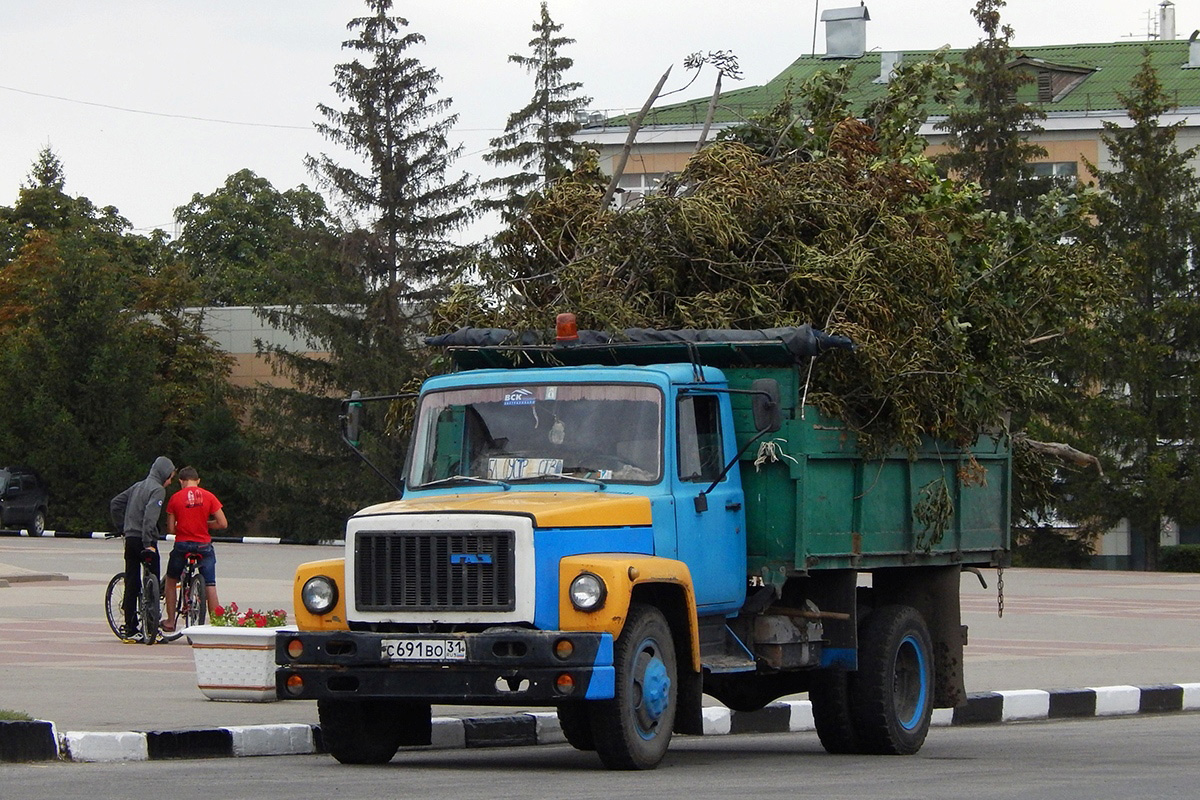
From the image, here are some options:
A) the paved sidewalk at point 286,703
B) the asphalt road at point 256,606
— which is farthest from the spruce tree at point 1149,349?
the paved sidewalk at point 286,703

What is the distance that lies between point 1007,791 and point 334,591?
3.82 meters

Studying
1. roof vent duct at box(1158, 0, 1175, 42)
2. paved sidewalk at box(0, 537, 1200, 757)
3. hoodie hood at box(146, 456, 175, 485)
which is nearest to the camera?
paved sidewalk at box(0, 537, 1200, 757)

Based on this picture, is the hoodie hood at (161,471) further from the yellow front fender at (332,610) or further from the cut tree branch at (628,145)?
the yellow front fender at (332,610)

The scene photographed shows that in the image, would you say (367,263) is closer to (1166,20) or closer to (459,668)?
(1166,20)

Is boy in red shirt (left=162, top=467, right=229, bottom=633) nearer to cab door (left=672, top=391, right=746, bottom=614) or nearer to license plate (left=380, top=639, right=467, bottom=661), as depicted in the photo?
cab door (left=672, top=391, right=746, bottom=614)

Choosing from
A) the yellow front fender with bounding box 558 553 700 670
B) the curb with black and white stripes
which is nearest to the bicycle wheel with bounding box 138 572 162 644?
the curb with black and white stripes

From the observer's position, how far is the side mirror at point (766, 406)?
10.9m

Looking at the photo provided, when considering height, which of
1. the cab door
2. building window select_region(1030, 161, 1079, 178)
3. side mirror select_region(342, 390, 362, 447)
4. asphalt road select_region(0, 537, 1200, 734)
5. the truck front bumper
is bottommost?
asphalt road select_region(0, 537, 1200, 734)

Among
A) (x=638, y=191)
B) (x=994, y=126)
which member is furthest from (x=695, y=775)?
(x=994, y=126)

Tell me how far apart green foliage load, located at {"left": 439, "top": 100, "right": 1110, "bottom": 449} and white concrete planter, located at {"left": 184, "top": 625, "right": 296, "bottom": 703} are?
2.71 m

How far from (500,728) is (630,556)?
322 cm

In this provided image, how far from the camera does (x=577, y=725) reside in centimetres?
1142

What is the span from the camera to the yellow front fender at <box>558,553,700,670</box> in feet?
33.2

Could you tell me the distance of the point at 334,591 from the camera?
10.8 m
